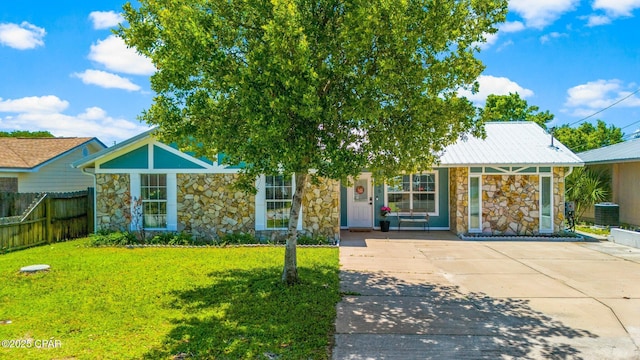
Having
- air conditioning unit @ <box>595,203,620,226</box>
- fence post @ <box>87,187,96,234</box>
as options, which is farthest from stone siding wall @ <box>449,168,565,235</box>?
fence post @ <box>87,187,96,234</box>

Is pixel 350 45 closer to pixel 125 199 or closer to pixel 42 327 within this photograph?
pixel 42 327

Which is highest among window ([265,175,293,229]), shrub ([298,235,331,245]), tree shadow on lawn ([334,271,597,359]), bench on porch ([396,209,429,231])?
window ([265,175,293,229])

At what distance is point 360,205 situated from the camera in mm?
16016

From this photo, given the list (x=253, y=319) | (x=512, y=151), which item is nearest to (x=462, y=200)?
(x=512, y=151)

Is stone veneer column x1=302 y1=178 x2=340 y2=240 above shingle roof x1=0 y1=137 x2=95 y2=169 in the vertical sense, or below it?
Answer: below

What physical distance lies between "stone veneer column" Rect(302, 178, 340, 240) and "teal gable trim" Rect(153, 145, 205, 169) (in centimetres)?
349

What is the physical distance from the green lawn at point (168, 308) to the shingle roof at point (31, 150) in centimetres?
869

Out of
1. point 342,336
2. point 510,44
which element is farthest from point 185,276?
point 510,44

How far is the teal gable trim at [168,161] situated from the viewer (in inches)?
523

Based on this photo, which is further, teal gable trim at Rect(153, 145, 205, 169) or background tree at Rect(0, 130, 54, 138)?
background tree at Rect(0, 130, 54, 138)

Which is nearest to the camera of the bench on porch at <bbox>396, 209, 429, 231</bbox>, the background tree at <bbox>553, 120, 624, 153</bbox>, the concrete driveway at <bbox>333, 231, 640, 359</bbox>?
the concrete driveway at <bbox>333, 231, 640, 359</bbox>

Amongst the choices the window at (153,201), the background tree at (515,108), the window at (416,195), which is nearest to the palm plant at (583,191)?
the window at (416,195)

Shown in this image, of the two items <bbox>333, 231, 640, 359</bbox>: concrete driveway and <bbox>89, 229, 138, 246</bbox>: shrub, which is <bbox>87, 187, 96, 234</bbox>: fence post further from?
<bbox>333, 231, 640, 359</bbox>: concrete driveway

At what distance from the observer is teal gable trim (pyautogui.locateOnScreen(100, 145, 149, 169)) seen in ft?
43.9
